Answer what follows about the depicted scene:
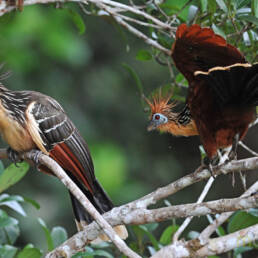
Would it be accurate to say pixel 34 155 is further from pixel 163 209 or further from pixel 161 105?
pixel 163 209

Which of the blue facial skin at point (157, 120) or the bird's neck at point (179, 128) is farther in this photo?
the blue facial skin at point (157, 120)

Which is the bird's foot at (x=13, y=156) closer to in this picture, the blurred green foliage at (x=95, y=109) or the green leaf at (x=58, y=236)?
the green leaf at (x=58, y=236)

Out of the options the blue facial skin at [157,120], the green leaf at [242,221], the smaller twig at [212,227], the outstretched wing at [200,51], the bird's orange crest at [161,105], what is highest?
the outstretched wing at [200,51]

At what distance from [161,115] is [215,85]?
62cm

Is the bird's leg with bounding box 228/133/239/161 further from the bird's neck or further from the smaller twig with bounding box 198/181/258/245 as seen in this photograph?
the bird's neck

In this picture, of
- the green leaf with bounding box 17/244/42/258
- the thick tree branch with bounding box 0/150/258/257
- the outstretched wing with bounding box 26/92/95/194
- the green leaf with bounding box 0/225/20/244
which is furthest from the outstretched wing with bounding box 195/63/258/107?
the green leaf with bounding box 0/225/20/244

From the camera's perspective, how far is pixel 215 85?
2477 mm

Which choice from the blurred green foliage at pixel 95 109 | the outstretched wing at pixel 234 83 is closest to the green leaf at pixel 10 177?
the outstretched wing at pixel 234 83

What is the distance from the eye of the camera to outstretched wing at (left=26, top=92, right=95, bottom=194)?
3189 mm

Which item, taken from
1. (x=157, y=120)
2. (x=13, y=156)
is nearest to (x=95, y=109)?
(x=13, y=156)

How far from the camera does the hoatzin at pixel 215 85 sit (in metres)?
2.42

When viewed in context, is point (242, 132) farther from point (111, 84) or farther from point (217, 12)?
point (111, 84)

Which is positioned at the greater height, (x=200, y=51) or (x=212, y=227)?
(x=200, y=51)

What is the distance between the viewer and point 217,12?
2.98m
